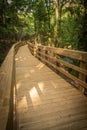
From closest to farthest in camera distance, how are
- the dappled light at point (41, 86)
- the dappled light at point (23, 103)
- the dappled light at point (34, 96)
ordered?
1. the dappled light at point (23, 103)
2. the dappled light at point (34, 96)
3. the dappled light at point (41, 86)

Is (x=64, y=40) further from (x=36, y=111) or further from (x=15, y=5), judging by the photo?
(x=36, y=111)

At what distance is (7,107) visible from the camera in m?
1.21

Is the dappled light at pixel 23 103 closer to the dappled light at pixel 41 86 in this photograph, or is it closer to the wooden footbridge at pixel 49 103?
the wooden footbridge at pixel 49 103

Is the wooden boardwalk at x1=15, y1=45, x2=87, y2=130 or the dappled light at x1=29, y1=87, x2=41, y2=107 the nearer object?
the wooden boardwalk at x1=15, y1=45, x2=87, y2=130

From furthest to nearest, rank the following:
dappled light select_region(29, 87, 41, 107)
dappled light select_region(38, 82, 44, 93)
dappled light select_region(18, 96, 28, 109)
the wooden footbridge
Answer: dappled light select_region(38, 82, 44, 93)
dappled light select_region(29, 87, 41, 107)
dappled light select_region(18, 96, 28, 109)
the wooden footbridge

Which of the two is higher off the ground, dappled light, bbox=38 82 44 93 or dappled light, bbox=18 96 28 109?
dappled light, bbox=38 82 44 93

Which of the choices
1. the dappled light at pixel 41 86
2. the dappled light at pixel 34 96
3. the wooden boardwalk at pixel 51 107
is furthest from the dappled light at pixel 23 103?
the dappled light at pixel 41 86

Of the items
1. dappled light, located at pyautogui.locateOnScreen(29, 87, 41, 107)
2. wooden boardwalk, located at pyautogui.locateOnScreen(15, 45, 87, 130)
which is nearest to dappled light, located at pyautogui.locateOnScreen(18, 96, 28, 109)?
wooden boardwalk, located at pyautogui.locateOnScreen(15, 45, 87, 130)

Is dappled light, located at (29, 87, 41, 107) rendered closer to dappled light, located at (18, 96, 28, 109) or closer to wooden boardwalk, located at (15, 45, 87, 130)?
wooden boardwalk, located at (15, 45, 87, 130)

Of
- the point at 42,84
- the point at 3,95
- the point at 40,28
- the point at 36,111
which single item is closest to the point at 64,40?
the point at 40,28

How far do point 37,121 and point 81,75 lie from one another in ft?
5.32

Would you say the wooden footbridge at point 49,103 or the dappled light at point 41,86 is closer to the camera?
the wooden footbridge at point 49,103

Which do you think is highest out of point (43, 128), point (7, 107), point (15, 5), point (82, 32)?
point (15, 5)

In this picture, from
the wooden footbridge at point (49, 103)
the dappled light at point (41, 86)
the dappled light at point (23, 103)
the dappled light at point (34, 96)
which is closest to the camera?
the wooden footbridge at point (49, 103)
